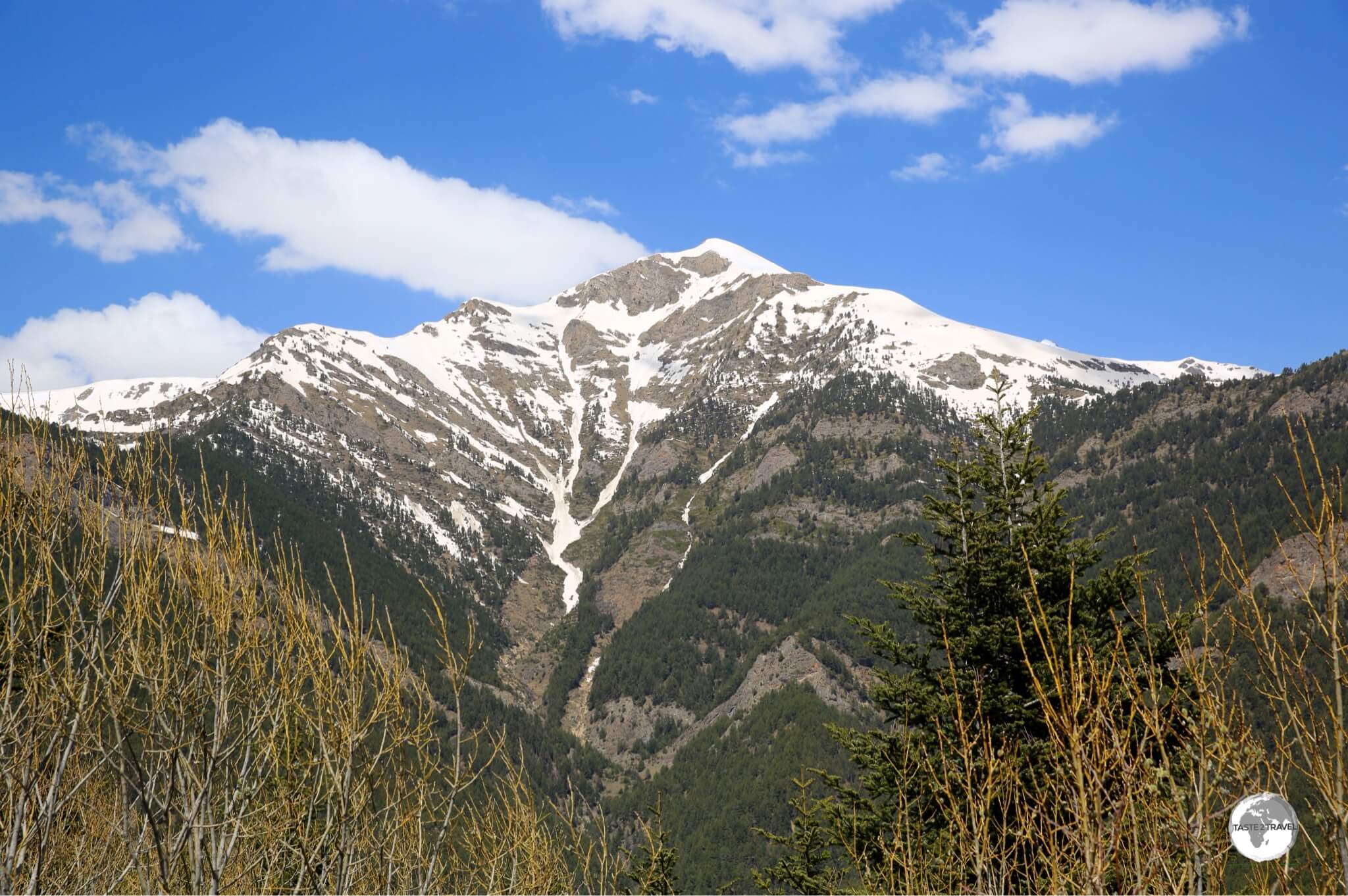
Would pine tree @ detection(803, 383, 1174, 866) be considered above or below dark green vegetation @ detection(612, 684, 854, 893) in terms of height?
above

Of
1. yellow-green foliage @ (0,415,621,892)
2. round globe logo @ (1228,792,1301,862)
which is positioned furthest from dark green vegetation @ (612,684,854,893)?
round globe logo @ (1228,792,1301,862)

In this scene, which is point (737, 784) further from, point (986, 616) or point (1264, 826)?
point (1264, 826)

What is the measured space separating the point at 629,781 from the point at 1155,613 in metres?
104

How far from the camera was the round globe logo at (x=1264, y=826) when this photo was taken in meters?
6.28

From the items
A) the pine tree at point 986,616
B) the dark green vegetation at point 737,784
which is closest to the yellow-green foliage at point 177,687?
the pine tree at point 986,616

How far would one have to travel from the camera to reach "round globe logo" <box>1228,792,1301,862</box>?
247 inches

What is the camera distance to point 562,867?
703 inches

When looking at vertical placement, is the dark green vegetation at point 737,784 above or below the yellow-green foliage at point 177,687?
below

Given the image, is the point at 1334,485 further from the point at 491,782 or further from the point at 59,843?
the point at 491,782

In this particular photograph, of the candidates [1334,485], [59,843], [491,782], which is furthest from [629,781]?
[1334,485]

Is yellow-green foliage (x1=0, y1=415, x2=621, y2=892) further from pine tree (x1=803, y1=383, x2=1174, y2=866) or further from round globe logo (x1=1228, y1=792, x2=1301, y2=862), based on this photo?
pine tree (x1=803, y1=383, x2=1174, y2=866)

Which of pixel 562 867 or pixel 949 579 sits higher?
pixel 949 579

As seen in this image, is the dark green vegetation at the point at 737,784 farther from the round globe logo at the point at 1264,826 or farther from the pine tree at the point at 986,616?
the round globe logo at the point at 1264,826

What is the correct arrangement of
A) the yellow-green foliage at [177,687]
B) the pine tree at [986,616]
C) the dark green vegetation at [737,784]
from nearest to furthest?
the yellow-green foliage at [177,687]
the pine tree at [986,616]
the dark green vegetation at [737,784]
